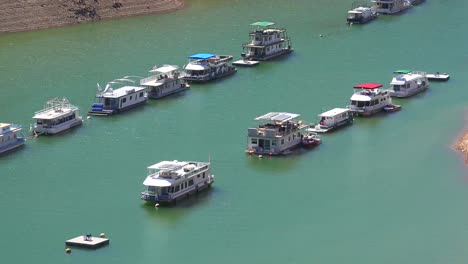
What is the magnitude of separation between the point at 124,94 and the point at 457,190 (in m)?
16.2

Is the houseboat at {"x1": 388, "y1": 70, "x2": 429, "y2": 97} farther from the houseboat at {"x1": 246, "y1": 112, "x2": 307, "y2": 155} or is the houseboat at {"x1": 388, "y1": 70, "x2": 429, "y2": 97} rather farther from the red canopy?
the houseboat at {"x1": 246, "y1": 112, "x2": 307, "y2": 155}

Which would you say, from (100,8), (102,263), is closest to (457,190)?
(102,263)

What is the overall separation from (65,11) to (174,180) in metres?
33.5

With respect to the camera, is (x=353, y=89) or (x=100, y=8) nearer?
(x=353, y=89)

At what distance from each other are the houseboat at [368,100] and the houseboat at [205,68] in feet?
27.4

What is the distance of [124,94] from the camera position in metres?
49.2

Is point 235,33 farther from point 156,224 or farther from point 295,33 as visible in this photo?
point 156,224

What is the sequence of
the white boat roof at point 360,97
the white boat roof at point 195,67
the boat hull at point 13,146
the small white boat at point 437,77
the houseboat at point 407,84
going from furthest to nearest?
the white boat roof at point 195,67, the small white boat at point 437,77, the houseboat at point 407,84, the white boat roof at point 360,97, the boat hull at point 13,146

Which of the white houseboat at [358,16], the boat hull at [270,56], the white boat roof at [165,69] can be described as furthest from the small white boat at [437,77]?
the white houseboat at [358,16]

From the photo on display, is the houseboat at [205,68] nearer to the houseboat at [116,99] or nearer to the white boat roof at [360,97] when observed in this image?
the houseboat at [116,99]

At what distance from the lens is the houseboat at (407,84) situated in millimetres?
51491

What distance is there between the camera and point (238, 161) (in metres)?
41.4

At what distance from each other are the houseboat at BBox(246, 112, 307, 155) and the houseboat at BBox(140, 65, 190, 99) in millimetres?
9053

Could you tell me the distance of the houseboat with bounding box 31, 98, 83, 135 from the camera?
45.3 m
